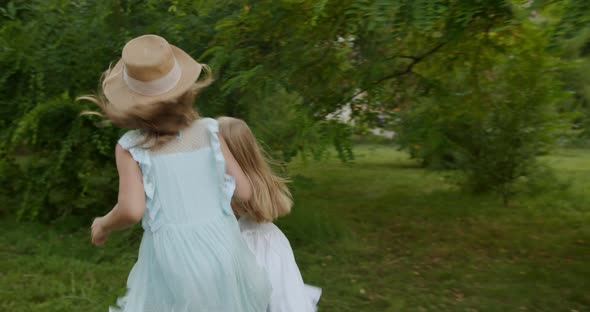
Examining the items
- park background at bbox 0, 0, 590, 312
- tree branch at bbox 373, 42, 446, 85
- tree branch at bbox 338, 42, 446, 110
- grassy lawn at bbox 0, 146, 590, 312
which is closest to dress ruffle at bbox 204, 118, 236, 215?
park background at bbox 0, 0, 590, 312

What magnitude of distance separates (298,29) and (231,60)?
0.61 meters

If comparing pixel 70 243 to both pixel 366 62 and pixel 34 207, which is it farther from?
pixel 366 62

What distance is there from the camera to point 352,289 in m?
4.92

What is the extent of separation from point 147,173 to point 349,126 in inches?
117

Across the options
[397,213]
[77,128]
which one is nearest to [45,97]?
[77,128]

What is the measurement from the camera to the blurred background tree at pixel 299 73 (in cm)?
460

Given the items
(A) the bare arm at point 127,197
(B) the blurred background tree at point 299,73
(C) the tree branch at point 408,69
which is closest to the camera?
(A) the bare arm at point 127,197

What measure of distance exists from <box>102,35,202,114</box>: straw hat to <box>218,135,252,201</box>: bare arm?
0.26 meters

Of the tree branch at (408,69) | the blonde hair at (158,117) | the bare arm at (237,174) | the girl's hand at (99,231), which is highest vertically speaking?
the blonde hair at (158,117)

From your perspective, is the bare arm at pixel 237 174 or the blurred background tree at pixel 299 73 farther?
the blurred background tree at pixel 299 73

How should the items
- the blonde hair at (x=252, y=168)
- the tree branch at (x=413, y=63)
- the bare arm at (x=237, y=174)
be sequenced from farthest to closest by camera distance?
A: the tree branch at (x=413, y=63) < the blonde hair at (x=252, y=168) < the bare arm at (x=237, y=174)

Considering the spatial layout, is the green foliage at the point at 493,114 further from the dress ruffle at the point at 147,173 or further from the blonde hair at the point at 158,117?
the dress ruffle at the point at 147,173

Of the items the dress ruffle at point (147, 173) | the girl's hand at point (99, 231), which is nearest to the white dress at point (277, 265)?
the dress ruffle at point (147, 173)

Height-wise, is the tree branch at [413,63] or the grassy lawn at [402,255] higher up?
the tree branch at [413,63]
